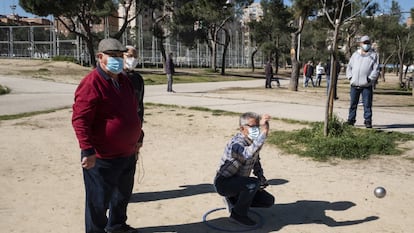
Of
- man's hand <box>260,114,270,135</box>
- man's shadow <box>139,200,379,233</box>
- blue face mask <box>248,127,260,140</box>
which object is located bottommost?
man's shadow <box>139,200,379,233</box>

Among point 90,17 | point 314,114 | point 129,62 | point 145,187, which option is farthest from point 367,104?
point 90,17

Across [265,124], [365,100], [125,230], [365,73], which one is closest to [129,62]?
[265,124]

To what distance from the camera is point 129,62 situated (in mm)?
4242

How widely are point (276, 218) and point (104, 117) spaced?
6.86ft

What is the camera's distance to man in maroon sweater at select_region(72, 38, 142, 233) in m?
3.26

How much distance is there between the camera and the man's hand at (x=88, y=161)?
324 centimetres

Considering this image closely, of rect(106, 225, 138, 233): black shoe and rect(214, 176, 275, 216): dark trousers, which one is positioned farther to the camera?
rect(214, 176, 275, 216): dark trousers

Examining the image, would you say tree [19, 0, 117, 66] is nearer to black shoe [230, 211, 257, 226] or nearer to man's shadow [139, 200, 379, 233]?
man's shadow [139, 200, 379, 233]

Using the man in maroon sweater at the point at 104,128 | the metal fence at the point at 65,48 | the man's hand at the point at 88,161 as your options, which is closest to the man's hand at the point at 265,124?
the man in maroon sweater at the point at 104,128

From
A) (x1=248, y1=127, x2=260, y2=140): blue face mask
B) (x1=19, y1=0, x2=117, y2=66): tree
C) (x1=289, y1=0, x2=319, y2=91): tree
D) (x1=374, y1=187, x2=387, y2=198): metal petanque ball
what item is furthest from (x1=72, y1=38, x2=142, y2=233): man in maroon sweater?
(x1=19, y1=0, x2=117, y2=66): tree

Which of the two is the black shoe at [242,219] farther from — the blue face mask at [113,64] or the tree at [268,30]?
the tree at [268,30]

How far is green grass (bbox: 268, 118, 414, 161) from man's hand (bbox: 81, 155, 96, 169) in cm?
443

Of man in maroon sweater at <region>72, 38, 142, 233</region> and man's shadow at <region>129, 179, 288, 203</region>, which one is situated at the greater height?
man in maroon sweater at <region>72, 38, 142, 233</region>

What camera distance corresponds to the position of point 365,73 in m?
9.04
